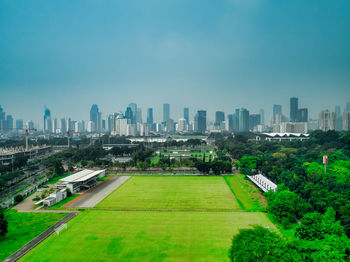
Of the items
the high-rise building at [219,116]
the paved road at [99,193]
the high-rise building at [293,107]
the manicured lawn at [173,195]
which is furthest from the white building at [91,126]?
the manicured lawn at [173,195]

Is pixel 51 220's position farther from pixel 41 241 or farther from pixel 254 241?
pixel 254 241

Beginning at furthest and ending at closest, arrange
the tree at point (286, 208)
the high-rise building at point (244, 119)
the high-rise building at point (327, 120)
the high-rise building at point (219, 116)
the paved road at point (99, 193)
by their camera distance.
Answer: the high-rise building at point (219, 116) < the high-rise building at point (244, 119) < the high-rise building at point (327, 120) < the paved road at point (99, 193) < the tree at point (286, 208)

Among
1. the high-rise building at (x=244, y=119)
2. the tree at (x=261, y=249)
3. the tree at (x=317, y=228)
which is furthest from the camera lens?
the high-rise building at (x=244, y=119)

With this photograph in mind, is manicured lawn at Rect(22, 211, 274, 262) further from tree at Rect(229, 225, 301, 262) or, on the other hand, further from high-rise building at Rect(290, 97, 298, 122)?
high-rise building at Rect(290, 97, 298, 122)

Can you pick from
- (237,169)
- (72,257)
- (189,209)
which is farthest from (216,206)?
(237,169)

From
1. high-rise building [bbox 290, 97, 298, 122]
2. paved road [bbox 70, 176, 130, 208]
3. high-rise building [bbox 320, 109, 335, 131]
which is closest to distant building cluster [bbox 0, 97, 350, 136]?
high-rise building [bbox 290, 97, 298, 122]

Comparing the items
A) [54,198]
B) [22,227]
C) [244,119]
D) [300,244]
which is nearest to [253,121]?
[244,119]

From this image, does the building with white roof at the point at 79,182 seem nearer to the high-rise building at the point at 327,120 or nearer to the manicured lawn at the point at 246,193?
the manicured lawn at the point at 246,193
